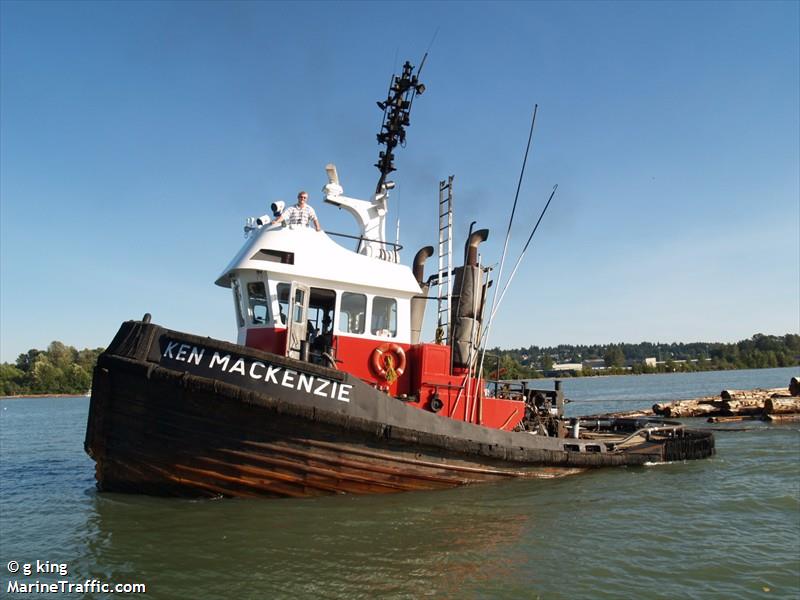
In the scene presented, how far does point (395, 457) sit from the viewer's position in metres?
7.87

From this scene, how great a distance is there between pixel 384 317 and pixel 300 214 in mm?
2057

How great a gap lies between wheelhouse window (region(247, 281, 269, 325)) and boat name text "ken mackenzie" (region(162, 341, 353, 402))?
4.55 ft

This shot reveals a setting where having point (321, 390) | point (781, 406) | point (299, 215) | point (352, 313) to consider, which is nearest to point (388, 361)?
point (352, 313)

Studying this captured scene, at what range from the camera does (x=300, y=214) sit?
28.3 ft

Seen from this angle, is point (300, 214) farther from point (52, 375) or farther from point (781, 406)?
point (52, 375)

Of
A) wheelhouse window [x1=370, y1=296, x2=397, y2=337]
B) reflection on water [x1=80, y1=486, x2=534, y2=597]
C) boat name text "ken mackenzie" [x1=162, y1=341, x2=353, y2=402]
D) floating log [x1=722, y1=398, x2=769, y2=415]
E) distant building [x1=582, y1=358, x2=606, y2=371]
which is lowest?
reflection on water [x1=80, y1=486, x2=534, y2=597]

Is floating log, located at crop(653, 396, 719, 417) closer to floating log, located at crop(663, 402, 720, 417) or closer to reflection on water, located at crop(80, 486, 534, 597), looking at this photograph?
floating log, located at crop(663, 402, 720, 417)

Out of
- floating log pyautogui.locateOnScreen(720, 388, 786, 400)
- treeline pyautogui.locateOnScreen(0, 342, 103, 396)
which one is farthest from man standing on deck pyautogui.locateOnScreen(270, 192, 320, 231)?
treeline pyautogui.locateOnScreen(0, 342, 103, 396)

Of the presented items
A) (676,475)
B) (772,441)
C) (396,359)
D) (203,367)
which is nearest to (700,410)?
(772,441)

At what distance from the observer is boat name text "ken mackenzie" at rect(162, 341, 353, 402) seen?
7051 millimetres

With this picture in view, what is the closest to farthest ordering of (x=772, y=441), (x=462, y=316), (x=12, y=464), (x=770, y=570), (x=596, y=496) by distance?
(x=770, y=570), (x=596, y=496), (x=462, y=316), (x=12, y=464), (x=772, y=441)

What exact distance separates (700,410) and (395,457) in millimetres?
19015

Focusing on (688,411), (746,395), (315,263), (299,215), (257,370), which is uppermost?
(299,215)

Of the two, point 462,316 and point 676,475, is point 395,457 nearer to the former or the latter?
point 462,316
